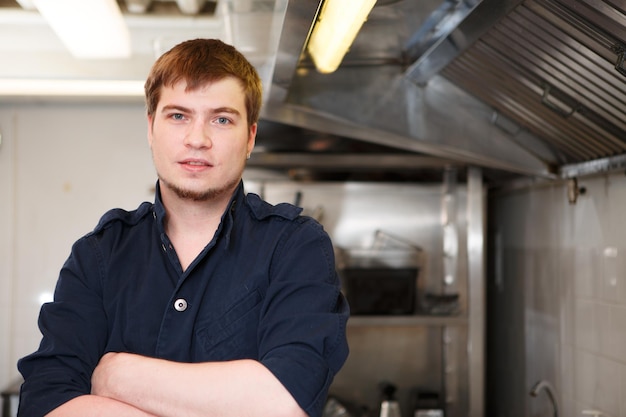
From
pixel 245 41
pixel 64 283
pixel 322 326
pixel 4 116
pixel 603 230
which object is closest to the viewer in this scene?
pixel 322 326

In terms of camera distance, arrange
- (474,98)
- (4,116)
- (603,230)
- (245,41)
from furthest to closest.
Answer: (4,116) → (474,98) → (603,230) → (245,41)

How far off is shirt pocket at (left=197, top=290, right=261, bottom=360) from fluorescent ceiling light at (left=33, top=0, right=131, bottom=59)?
1237 millimetres

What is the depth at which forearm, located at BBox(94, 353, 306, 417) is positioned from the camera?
4.42 ft

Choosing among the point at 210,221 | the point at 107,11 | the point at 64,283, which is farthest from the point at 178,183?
the point at 107,11

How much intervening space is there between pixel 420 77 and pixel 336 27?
3.31ft

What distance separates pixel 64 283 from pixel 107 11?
50.6 inches

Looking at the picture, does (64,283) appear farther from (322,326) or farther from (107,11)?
(107,11)

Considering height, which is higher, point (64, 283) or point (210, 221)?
point (210, 221)

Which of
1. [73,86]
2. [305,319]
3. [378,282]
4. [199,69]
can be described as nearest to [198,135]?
[199,69]

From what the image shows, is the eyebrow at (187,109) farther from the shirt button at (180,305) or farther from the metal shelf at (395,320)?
the metal shelf at (395,320)

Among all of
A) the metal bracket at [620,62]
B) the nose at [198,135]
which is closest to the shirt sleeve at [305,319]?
the nose at [198,135]

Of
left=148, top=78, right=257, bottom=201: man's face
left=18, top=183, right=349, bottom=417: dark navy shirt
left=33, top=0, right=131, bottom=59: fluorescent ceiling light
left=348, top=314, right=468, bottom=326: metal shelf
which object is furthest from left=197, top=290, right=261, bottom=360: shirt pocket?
left=348, top=314, right=468, bottom=326: metal shelf

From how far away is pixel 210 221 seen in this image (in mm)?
1585

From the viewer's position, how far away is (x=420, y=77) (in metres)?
2.76
